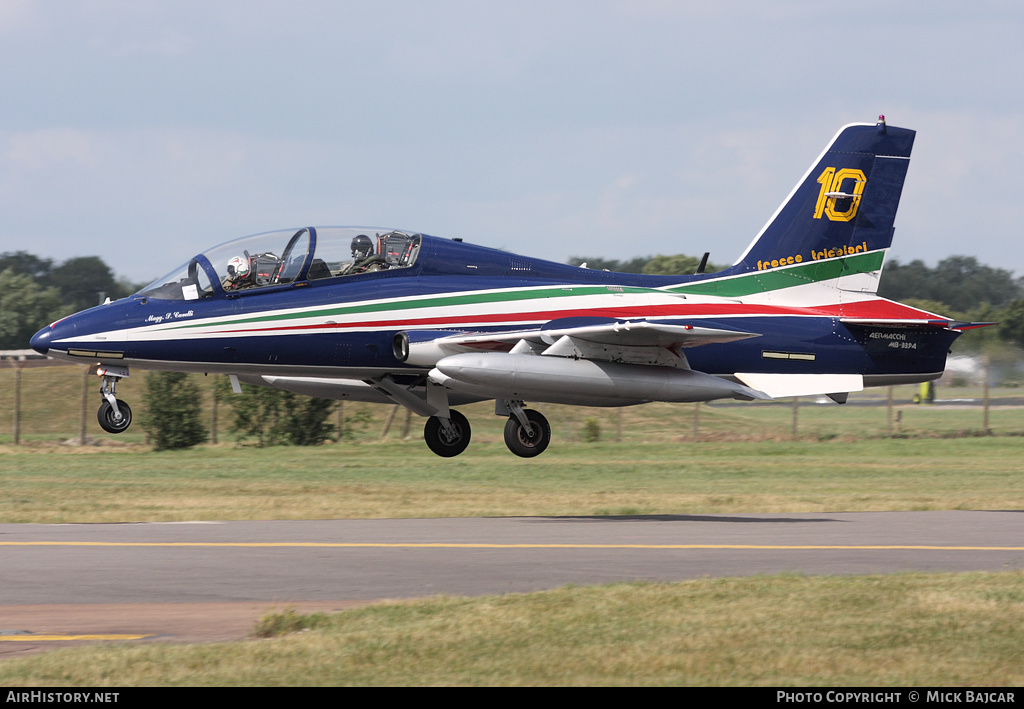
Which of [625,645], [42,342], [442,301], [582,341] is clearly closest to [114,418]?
[42,342]

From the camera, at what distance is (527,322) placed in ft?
62.4

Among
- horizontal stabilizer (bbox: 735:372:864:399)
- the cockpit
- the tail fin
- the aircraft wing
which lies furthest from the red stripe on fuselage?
horizontal stabilizer (bbox: 735:372:864:399)

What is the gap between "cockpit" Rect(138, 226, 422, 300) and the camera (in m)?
17.7

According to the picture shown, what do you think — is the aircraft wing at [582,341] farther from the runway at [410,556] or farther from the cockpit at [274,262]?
the runway at [410,556]

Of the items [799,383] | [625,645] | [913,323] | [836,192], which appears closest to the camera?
[625,645]

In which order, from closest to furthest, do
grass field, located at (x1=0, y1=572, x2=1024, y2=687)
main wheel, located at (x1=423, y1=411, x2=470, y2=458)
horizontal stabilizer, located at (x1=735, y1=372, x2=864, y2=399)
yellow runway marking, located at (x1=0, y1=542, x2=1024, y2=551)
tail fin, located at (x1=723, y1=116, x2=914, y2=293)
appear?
grass field, located at (x1=0, y1=572, x2=1024, y2=687) → yellow runway marking, located at (x1=0, y1=542, x2=1024, y2=551) → horizontal stabilizer, located at (x1=735, y1=372, x2=864, y2=399) → main wheel, located at (x1=423, y1=411, x2=470, y2=458) → tail fin, located at (x1=723, y1=116, x2=914, y2=293)

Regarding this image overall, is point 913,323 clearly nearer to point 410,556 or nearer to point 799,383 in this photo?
point 799,383

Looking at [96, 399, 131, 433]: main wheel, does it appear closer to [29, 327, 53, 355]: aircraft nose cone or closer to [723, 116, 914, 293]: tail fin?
[29, 327, 53, 355]: aircraft nose cone

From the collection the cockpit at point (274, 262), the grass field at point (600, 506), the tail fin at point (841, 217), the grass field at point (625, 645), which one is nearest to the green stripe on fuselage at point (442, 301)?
the cockpit at point (274, 262)

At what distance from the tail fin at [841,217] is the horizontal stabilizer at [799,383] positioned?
1942mm

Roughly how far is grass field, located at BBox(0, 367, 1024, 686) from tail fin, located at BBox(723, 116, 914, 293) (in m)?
4.26

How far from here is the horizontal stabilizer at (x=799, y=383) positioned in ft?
66.0

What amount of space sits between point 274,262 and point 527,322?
157 inches

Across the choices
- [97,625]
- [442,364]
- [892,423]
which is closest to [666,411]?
[892,423]
